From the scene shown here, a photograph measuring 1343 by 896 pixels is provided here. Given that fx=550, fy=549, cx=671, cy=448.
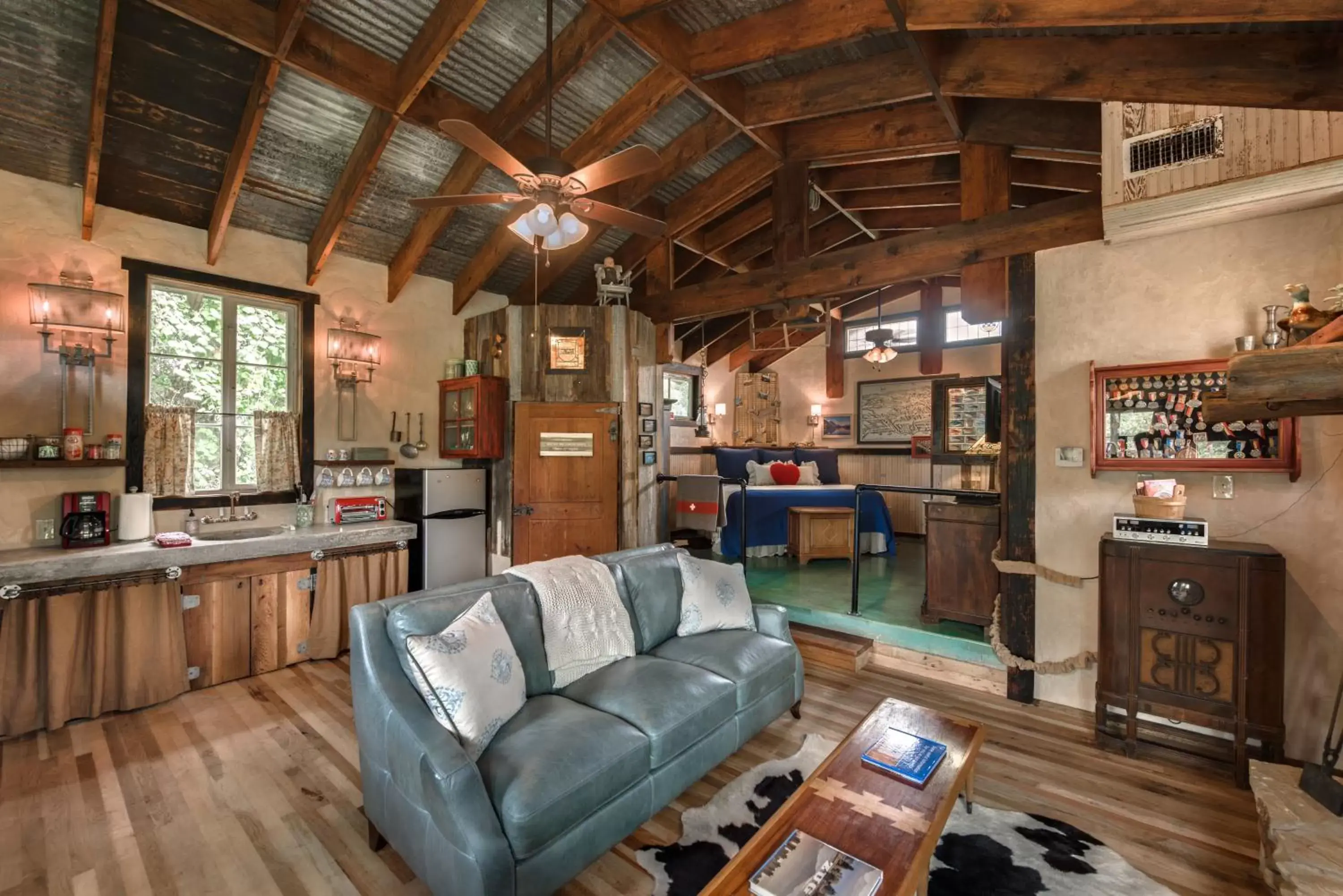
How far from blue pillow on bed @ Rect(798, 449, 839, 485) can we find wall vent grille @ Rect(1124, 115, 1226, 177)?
5.86 metres

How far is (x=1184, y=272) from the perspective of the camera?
9.75 ft

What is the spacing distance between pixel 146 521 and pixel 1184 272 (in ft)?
21.2

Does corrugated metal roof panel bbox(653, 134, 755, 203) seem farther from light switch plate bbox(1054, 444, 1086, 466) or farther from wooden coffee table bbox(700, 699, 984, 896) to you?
wooden coffee table bbox(700, 699, 984, 896)

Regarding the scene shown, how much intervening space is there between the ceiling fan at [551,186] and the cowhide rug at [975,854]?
291 centimetres

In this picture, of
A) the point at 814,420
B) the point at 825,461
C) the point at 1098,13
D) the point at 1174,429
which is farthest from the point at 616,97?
the point at 814,420

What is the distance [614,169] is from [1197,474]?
3466 millimetres

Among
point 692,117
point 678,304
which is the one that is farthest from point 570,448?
point 692,117

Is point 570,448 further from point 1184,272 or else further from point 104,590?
point 1184,272

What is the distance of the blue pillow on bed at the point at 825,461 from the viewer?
851cm

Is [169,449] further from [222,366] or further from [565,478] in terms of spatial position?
[565,478]

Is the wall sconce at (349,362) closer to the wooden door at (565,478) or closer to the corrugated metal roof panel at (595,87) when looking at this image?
the wooden door at (565,478)

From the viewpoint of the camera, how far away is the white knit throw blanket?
2.54 m

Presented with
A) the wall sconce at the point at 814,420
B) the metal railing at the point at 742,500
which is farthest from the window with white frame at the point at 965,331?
the metal railing at the point at 742,500

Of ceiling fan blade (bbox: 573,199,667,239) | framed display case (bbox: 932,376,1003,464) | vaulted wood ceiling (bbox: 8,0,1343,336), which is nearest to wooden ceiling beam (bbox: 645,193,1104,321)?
vaulted wood ceiling (bbox: 8,0,1343,336)
